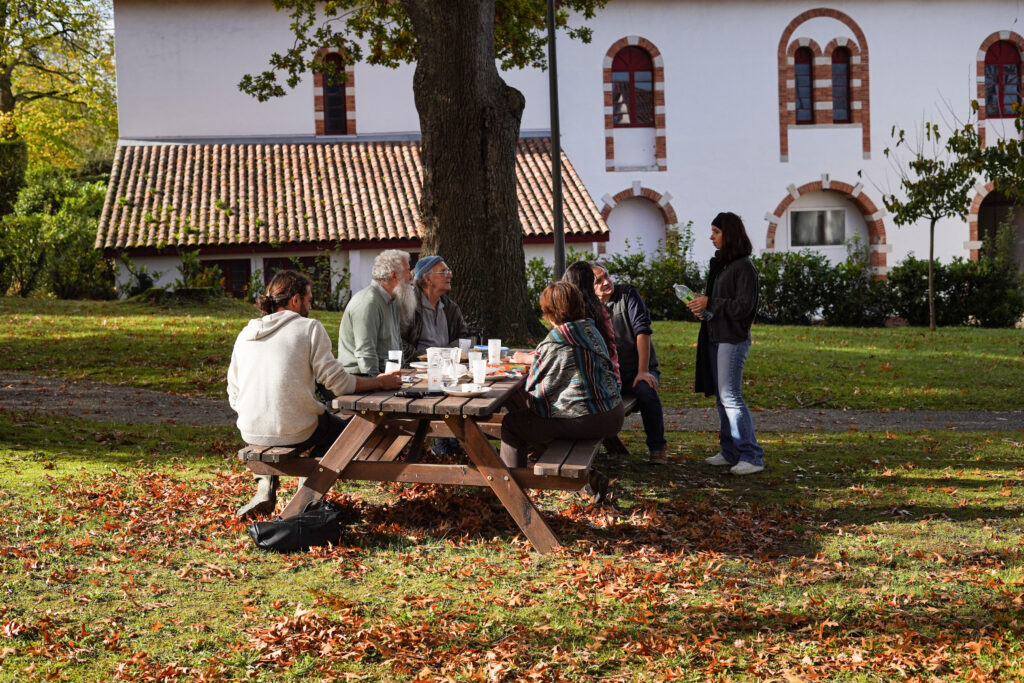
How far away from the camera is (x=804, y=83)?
27.4 metres

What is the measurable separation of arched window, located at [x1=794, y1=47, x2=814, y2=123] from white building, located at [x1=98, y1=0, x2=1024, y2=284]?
1.5 inches

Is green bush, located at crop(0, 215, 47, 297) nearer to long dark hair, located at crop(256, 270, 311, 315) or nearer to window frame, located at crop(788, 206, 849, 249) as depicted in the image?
window frame, located at crop(788, 206, 849, 249)

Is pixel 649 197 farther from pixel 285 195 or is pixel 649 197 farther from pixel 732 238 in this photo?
pixel 732 238

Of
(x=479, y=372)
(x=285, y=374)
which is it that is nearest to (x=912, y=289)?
(x=479, y=372)

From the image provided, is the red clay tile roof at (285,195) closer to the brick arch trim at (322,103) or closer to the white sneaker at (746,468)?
the brick arch trim at (322,103)

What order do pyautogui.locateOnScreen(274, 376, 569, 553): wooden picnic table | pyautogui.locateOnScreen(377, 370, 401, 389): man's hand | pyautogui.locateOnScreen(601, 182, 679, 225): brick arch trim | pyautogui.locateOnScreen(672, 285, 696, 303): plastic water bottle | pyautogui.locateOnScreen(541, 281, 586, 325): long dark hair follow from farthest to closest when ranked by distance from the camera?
pyautogui.locateOnScreen(601, 182, 679, 225): brick arch trim, pyautogui.locateOnScreen(672, 285, 696, 303): plastic water bottle, pyautogui.locateOnScreen(541, 281, 586, 325): long dark hair, pyautogui.locateOnScreen(377, 370, 401, 389): man's hand, pyautogui.locateOnScreen(274, 376, 569, 553): wooden picnic table

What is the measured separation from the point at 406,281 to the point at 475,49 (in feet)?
14.6

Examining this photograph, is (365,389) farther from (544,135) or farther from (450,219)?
(544,135)

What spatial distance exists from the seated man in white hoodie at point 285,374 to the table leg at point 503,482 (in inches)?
23.9

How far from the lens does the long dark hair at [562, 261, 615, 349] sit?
745 cm

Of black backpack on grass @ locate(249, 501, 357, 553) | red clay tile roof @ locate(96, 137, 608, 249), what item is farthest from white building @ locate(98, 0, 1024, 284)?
black backpack on grass @ locate(249, 501, 357, 553)

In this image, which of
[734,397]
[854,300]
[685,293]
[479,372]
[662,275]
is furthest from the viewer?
[662,275]

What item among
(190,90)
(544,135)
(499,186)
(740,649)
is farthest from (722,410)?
(190,90)

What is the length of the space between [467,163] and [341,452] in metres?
5.89
